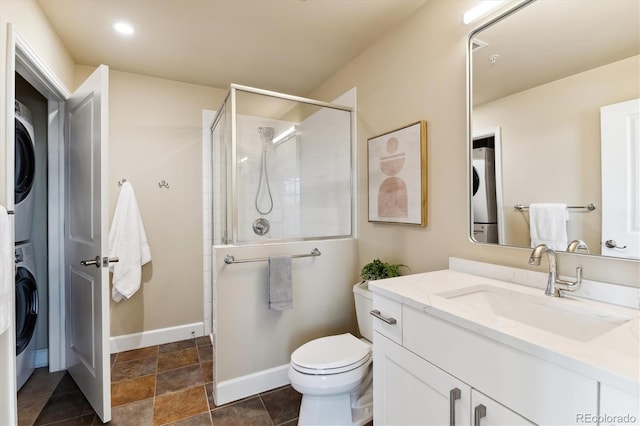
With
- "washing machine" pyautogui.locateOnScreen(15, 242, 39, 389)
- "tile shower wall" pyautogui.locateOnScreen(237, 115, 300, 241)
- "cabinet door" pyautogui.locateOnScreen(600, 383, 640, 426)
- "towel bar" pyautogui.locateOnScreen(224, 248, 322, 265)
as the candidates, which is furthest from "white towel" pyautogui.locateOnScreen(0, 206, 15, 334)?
"cabinet door" pyautogui.locateOnScreen(600, 383, 640, 426)

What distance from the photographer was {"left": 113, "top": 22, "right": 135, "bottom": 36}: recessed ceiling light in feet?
6.46

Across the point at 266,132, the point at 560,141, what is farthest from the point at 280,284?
the point at 560,141

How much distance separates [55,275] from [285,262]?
72.0 inches

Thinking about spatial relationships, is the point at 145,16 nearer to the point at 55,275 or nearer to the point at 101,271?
the point at 101,271

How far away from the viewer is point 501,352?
2.66 feet

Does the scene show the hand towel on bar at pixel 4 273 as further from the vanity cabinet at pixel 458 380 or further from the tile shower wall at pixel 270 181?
the vanity cabinet at pixel 458 380

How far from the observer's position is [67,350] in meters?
2.26

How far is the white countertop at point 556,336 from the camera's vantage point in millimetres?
622

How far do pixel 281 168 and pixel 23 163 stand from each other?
1769 millimetres

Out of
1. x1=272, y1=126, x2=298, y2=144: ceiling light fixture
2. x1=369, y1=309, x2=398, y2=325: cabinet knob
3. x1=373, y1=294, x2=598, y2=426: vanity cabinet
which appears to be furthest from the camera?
x1=272, y1=126, x2=298, y2=144: ceiling light fixture

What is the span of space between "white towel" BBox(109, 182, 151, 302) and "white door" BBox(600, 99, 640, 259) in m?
3.06

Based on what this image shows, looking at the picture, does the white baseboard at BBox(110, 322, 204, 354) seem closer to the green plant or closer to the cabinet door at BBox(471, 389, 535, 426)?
the green plant

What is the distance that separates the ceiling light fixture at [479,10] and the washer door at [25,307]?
313 cm

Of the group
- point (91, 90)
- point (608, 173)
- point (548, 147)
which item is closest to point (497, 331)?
point (608, 173)
